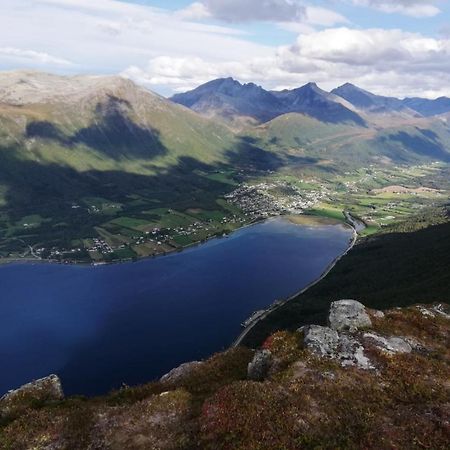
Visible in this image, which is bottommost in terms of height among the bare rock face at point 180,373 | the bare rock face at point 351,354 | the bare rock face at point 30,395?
the bare rock face at point 180,373

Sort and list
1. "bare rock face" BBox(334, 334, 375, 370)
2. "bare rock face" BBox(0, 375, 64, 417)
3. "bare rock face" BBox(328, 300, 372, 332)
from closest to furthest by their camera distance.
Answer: "bare rock face" BBox(0, 375, 64, 417) → "bare rock face" BBox(334, 334, 375, 370) → "bare rock face" BBox(328, 300, 372, 332)

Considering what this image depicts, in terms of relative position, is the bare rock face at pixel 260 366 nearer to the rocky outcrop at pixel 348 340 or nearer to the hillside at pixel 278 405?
the hillside at pixel 278 405

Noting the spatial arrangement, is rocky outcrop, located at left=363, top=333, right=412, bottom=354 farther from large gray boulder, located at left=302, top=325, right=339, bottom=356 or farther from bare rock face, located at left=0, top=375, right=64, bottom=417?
bare rock face, located at left=0, top=375, right=64, bottom=417

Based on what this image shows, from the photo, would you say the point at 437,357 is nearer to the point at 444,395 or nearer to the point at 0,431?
the point at 444,395

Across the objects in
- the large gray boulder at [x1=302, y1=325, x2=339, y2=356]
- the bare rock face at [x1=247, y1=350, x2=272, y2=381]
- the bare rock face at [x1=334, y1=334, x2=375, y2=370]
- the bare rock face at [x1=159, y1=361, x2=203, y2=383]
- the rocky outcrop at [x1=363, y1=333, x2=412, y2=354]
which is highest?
the large gray boulder at [x1=302, y1=325, x2=339, y2=356]

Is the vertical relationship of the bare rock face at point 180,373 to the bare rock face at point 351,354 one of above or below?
below

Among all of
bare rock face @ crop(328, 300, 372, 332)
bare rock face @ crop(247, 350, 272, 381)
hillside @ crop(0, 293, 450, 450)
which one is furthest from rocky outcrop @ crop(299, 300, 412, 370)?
bare rock face @ crop(247, 350, 272, 381)

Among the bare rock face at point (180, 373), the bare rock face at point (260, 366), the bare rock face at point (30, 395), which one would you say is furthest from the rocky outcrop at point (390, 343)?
the bare rock face at point (30, 395)
